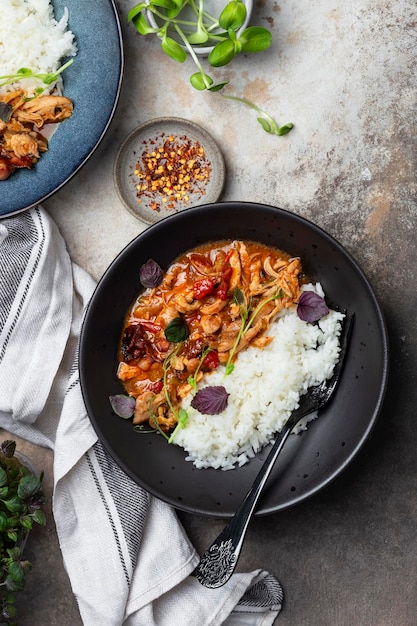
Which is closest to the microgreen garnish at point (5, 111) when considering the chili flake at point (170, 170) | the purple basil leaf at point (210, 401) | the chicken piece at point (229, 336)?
the chili flake at point (170, 170)

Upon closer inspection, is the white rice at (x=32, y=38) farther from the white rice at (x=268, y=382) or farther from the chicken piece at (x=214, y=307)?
the white rice at (x=268, y=382)

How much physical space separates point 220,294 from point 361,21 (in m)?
1.35

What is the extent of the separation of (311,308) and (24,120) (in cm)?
143

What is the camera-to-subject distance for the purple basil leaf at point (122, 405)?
2738 millimetres

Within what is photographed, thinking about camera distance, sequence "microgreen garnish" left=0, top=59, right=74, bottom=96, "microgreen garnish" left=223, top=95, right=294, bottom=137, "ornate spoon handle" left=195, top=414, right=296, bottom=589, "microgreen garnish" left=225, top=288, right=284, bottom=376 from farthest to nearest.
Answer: "microgreen garnish" left=223, top=95, right=294, bottom=137
"microgreen garnish" left=0, top=59, right=74, bottom=96
"microgreen garnish" left=225, top=288, right=284, bottom=376
"ornate spoon handle" left=195, top=414, right=296, bottom=589

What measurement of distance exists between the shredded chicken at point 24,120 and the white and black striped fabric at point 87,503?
0.79 feet

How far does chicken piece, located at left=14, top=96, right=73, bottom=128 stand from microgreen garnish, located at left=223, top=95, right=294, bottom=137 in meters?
0.70

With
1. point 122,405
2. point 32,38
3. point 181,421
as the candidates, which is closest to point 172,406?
point 181,421

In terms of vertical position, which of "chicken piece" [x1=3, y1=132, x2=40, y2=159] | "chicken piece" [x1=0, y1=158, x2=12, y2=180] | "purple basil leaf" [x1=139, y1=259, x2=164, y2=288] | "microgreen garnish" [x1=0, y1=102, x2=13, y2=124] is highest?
"microgreen garnish" [x1=0, y1=102, x2=13, y2=124]

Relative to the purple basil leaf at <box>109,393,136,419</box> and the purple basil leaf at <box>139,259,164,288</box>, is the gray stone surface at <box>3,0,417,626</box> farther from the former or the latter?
the purple basil leaf at <box>109,393,136,419</box>

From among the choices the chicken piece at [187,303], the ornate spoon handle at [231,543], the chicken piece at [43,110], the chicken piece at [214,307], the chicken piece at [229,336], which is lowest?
the ornate spoon handle at [231,543]

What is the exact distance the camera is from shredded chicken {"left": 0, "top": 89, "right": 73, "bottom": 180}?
108 inches

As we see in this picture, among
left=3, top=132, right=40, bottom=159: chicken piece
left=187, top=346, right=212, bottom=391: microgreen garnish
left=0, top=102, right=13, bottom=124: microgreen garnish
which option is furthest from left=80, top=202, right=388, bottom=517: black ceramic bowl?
left=0, top=102, right=13, bottom=124: microgreen garnish

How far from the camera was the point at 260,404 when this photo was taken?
266cm
